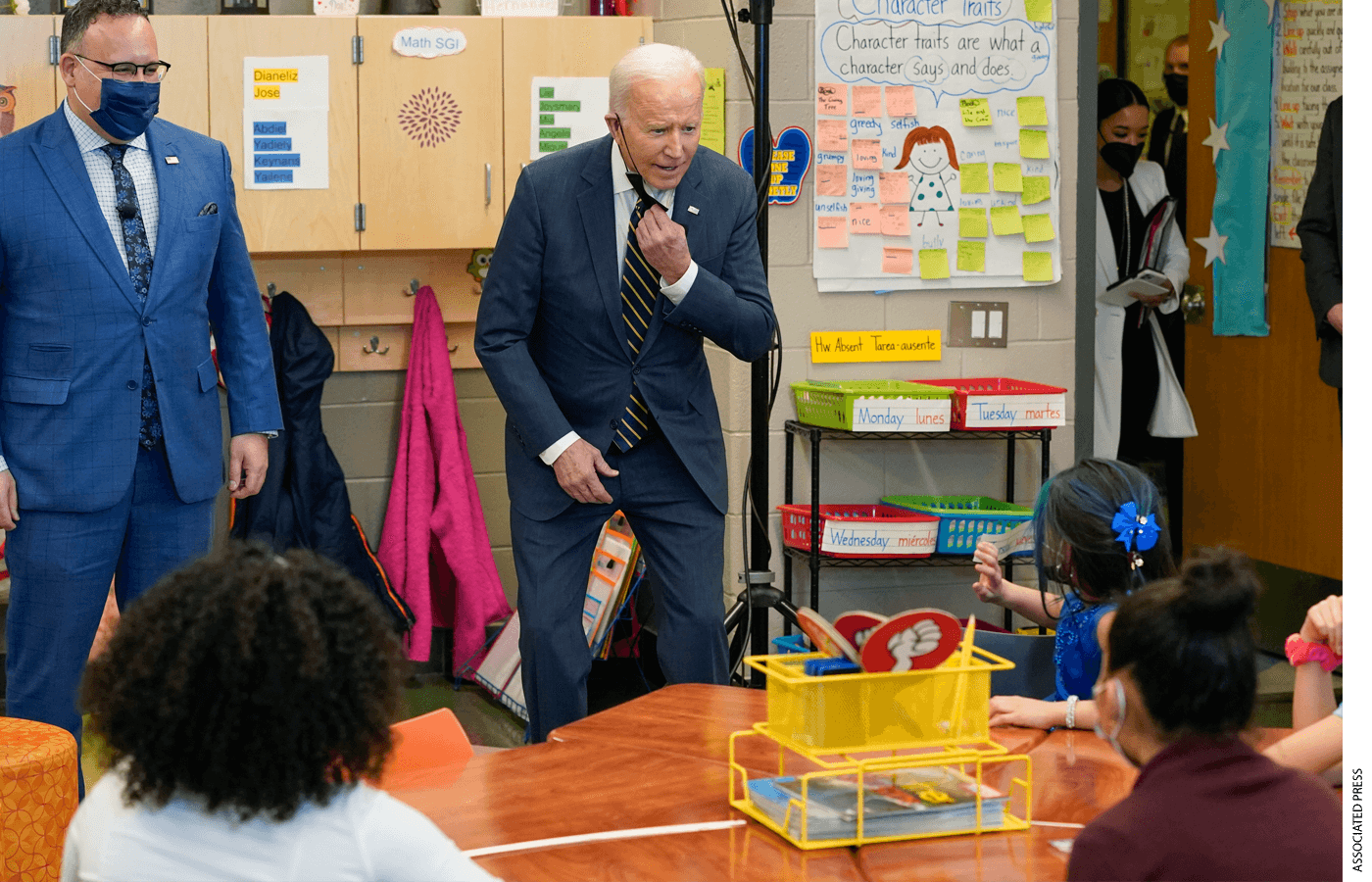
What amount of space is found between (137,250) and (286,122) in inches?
44.4

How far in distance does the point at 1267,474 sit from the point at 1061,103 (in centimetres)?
150

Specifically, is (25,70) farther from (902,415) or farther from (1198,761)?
(1198,761)

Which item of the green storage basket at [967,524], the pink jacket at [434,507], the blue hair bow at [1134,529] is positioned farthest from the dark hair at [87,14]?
the green storage basket at [967,524]

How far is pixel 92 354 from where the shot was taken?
108 inches

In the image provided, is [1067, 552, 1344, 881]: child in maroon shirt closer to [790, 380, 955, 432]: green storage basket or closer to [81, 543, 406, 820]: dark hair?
[81, 543, 406, 820]: dark hair

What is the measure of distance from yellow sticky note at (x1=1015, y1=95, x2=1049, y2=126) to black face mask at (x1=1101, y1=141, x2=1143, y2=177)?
3.00 ft

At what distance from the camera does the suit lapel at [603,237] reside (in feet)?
9.25

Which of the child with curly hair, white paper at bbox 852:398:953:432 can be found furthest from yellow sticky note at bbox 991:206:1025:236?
the child with curly hair

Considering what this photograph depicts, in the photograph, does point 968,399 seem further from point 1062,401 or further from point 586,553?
point 586,553

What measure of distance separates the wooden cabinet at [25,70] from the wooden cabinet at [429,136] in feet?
2.46

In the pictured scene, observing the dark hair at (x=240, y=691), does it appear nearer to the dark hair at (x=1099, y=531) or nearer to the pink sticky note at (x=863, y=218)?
the dark hair at (x=1099, y=531)

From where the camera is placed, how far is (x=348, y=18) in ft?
12.6

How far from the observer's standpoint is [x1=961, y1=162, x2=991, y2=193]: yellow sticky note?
3.91m

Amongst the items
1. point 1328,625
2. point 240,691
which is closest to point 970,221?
point 1328,625
